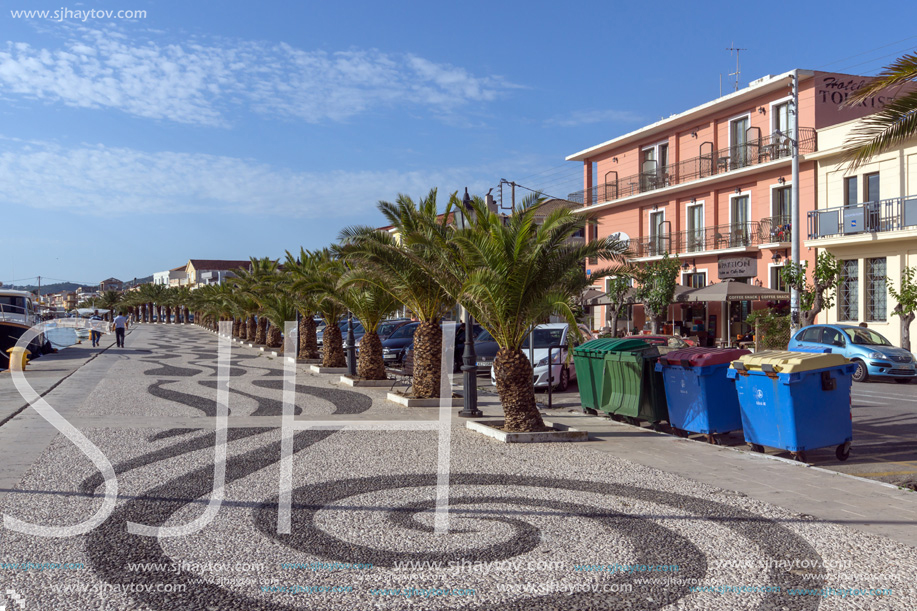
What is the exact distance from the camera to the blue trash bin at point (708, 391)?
984 cm

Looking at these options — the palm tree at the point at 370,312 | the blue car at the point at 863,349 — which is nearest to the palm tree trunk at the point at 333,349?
the palm tree at the point at 370,312

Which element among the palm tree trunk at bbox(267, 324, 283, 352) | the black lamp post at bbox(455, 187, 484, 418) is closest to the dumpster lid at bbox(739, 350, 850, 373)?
the black lamp post at bbox(455, 187, 484, 418)

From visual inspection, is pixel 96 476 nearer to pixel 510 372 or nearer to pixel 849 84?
pixel 510 372

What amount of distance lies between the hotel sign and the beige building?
230 cm

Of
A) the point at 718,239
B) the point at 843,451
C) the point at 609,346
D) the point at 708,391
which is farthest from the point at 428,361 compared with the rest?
the point at 718,239

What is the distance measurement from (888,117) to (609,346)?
16.0 ft

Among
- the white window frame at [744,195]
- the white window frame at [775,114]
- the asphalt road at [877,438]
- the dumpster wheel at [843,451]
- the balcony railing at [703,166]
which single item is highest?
the white window frame at [775,114]

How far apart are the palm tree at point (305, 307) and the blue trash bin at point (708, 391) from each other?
16699 millimetres

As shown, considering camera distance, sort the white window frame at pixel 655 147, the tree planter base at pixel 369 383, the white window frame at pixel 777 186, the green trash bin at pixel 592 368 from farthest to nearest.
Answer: the white window frame at pixel 655 147 < the white window frame at pixel 777 186 < the tree planter base at pixel 369 383 < the green trash bin at pixel 592 368

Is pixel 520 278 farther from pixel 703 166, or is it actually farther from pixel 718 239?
pixel 703 166

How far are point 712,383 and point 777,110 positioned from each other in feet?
80.9

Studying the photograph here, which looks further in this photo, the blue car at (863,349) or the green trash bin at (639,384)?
the blue car at (863,349)

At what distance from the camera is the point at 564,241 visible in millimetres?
10930

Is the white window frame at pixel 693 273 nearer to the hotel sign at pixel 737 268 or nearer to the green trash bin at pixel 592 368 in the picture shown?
the hotel sign at pixel 737 268
